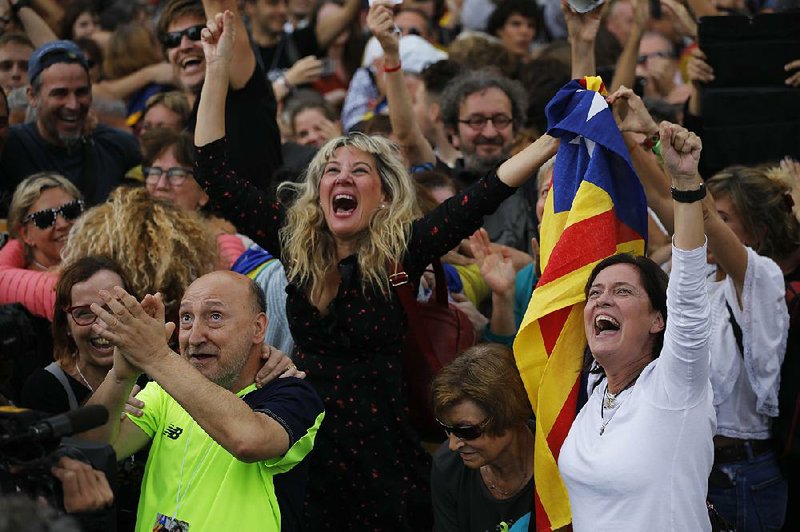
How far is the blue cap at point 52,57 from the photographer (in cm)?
687

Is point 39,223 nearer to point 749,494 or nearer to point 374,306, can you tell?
point 374,306

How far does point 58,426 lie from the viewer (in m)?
3.08

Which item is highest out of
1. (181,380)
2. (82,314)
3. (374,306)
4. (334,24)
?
(334,24)

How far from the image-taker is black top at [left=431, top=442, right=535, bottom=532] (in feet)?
15.0

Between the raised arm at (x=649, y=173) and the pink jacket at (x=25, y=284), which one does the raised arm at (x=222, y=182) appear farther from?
the raised arm at (x=649, y=173)

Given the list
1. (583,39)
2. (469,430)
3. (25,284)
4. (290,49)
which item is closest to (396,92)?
(583,39)

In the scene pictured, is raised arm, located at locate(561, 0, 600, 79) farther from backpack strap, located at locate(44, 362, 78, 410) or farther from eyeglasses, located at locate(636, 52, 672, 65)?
eyeglasses, located at locate(636, 52, 672, 65)

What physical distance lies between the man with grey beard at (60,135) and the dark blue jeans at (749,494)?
3474 millimetres

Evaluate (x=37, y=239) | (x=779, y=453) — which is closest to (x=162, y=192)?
(x=37, y=239)

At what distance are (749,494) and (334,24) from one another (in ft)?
18.1

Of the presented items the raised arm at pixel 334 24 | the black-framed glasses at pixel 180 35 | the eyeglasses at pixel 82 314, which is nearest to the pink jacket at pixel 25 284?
the eyeglasses at pixel 82 314

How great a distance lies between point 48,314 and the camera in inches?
215

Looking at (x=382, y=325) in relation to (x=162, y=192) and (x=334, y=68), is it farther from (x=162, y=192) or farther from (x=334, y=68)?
(x=334, y=68)

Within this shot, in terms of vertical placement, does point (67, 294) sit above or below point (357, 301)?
above
